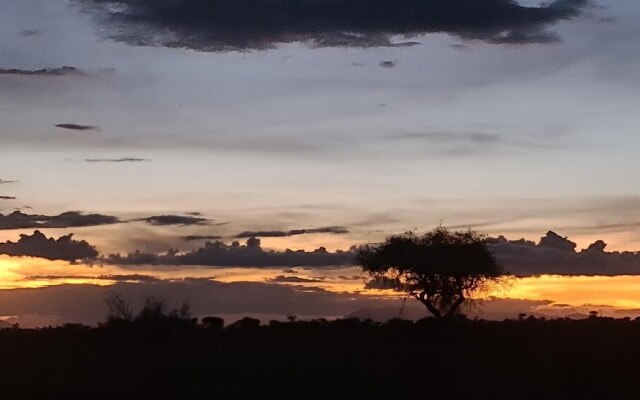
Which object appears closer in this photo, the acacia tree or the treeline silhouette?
the treeline silhouette

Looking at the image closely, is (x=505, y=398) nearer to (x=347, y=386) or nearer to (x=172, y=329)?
(x=347, y=386)

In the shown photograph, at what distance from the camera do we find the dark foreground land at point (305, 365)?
118ft

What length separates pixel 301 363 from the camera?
42.4 m

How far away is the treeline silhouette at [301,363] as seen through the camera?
1421 inches

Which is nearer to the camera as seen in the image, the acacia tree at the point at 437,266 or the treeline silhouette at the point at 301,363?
the treeline silhouette at the point at 301,363

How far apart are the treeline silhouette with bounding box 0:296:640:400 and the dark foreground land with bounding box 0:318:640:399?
49mm

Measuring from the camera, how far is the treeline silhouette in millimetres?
36094

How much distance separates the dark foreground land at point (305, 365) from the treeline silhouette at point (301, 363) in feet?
0.16

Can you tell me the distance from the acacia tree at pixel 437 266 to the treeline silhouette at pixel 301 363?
46.9 feet

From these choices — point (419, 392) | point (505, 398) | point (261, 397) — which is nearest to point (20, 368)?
point (261, 397)

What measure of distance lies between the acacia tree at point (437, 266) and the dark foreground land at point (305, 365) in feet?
53.1

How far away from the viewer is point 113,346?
51.5 m

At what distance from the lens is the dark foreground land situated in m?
36.1

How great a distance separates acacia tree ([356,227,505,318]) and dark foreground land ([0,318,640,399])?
637 inches
